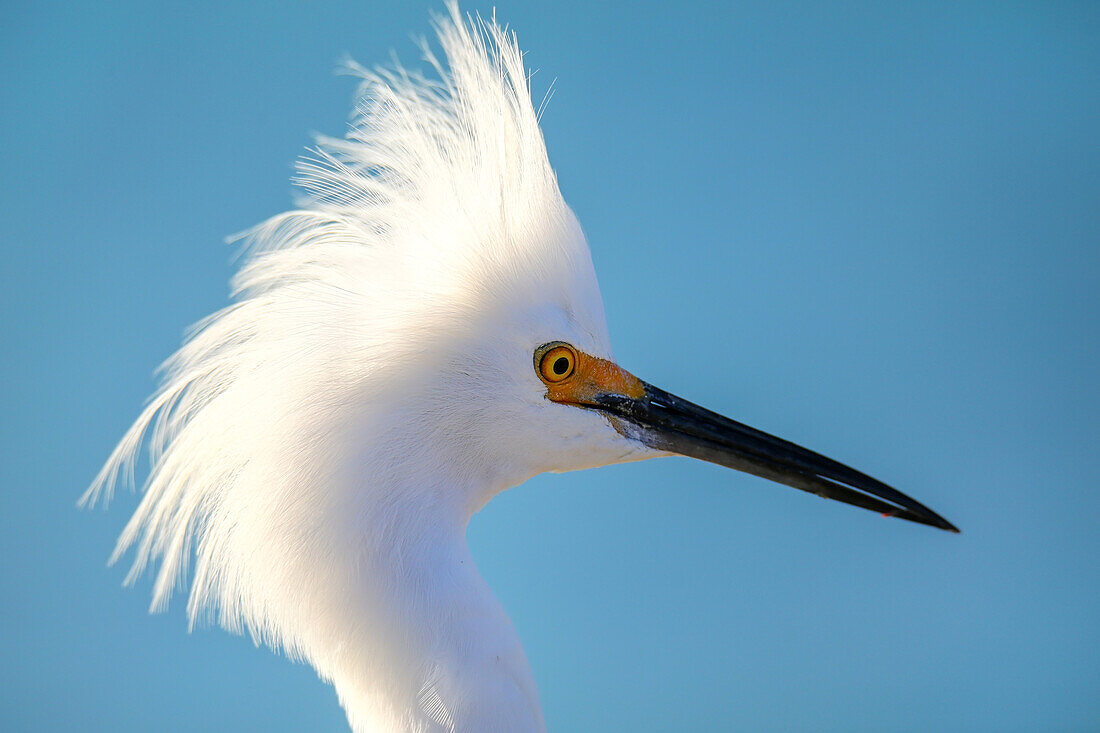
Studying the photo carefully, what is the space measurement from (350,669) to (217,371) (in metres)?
0.53

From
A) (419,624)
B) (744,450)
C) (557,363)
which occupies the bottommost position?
(419,624)

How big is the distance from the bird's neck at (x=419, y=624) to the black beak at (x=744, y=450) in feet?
1.21

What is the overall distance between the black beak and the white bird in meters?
0.01

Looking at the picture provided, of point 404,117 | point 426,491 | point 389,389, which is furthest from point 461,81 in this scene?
point 426,491

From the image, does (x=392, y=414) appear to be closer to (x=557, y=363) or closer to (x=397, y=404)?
(x=397, y=404)

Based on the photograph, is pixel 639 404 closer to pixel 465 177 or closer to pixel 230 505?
pixel 465 177

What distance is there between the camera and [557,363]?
5.39 ft

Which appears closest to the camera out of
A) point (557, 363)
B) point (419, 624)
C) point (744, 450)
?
point (419, 624)

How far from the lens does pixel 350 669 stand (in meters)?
1.58

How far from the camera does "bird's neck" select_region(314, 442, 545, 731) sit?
59.9 inches

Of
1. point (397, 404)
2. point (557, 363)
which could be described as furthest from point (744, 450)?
point (397, 404)

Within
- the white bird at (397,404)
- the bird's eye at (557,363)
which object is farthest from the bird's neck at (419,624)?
the bird's eye at (557,363)

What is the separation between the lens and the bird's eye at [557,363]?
163cm

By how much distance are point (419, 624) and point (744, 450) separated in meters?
0.68
